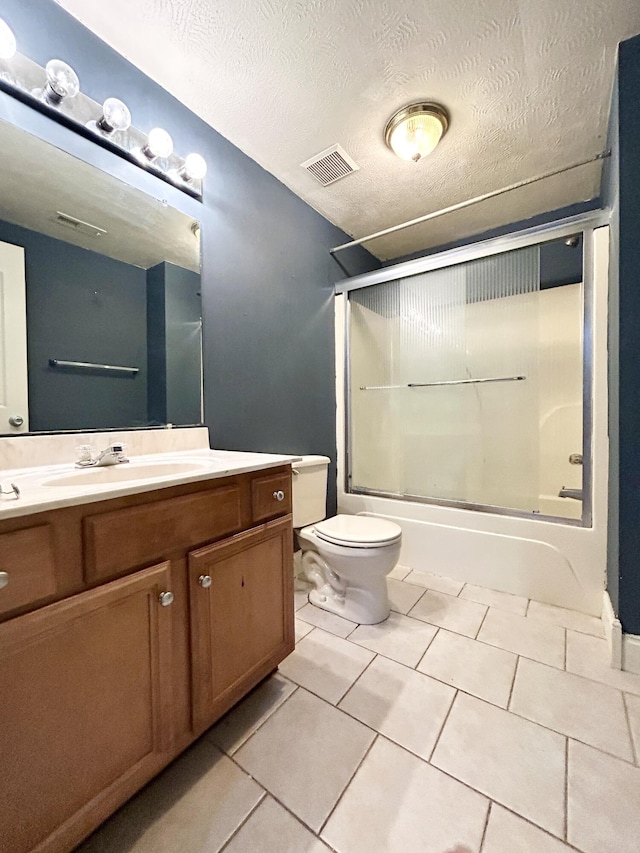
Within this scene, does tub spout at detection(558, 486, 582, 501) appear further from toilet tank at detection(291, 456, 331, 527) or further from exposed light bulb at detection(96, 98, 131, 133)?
exposed light bulb at detection(96, 98, 131, 133)

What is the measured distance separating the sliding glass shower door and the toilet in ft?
2.20

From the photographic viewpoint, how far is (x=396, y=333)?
2467mm

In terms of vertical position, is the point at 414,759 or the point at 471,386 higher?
the point at 471,386

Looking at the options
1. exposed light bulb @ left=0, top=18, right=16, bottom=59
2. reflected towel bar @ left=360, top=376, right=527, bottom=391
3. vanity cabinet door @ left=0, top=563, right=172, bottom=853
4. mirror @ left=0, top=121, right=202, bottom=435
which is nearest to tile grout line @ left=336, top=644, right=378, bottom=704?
vanity cabinet door @ left=0, top=563, right=172, bottom=853

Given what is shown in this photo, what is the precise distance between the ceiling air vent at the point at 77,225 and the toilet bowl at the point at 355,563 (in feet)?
5.02

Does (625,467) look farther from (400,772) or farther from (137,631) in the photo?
(137,631)

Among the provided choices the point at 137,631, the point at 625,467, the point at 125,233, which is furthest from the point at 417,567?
the point at 125,233

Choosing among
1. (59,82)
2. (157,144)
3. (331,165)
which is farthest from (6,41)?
(331,165)

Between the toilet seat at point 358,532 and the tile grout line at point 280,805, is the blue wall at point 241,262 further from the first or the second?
the tile grout line at point 280,805

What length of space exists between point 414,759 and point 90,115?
2.32 metres

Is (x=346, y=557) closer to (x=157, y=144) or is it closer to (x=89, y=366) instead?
(x=89, y=366)

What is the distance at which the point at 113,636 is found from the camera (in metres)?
0.75

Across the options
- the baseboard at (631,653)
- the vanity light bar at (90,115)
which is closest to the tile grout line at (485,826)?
the baseboard at (631,653)

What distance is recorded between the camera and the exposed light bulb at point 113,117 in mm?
1223
